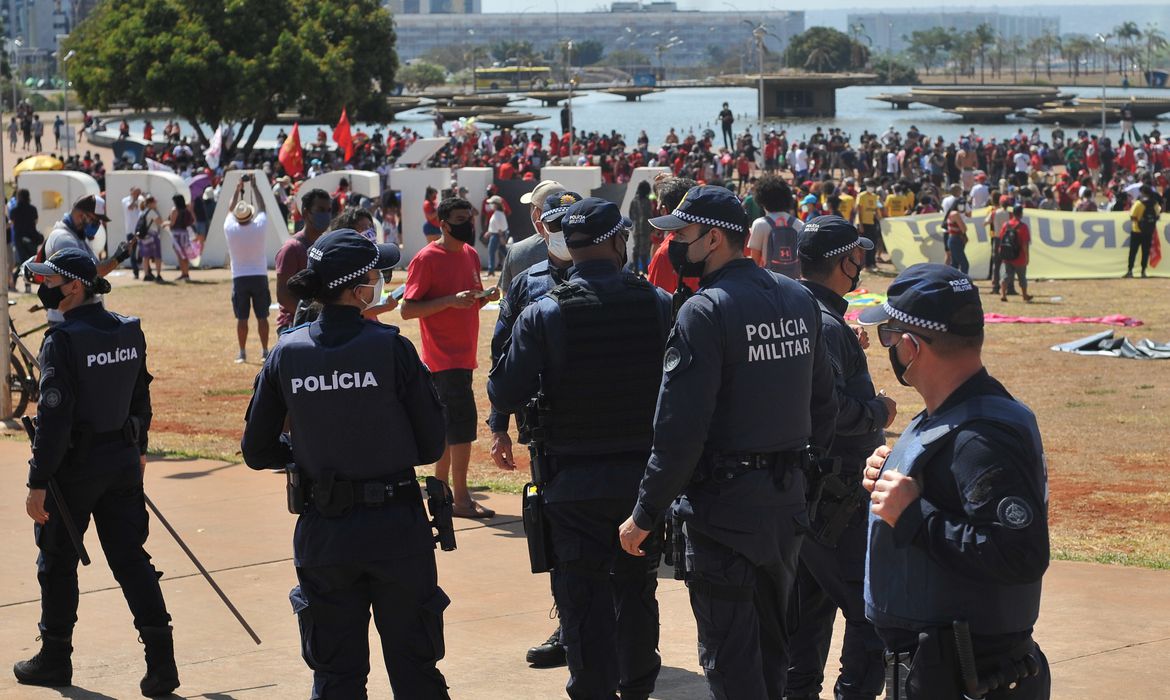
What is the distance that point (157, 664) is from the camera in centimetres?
591

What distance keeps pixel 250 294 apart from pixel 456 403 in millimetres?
7912

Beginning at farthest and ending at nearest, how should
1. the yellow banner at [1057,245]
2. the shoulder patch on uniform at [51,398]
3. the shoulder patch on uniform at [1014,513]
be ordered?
the yellow banner at [1057,245] → the shoulder patch on uniform at [51,398] → the shoulder patch on uniform at [1014,513]

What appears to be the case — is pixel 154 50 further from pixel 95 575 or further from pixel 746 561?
pixel 746 561

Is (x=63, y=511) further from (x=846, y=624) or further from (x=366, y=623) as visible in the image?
(x=846, y=624)

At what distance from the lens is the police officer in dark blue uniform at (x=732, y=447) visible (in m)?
4.73

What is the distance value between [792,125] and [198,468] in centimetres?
9544

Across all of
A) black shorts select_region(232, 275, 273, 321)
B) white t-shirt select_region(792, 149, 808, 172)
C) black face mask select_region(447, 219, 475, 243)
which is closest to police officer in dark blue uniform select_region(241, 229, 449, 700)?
black face mask select_region(447, 219, 475, 243)

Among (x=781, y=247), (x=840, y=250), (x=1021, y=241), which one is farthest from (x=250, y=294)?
(x=1021, y=241)

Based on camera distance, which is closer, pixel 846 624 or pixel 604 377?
pixel 604 377

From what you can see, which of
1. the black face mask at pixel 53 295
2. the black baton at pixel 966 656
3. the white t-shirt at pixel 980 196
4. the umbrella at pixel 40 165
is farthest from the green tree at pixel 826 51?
the black baton at pixel 966 656

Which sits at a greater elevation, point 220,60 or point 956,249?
point 220,60

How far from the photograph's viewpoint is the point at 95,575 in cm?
785

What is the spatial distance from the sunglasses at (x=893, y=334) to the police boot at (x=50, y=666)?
3.91 metres

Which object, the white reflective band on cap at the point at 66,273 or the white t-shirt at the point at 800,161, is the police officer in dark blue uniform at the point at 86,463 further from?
the white t-shirt at the point at 800,161
